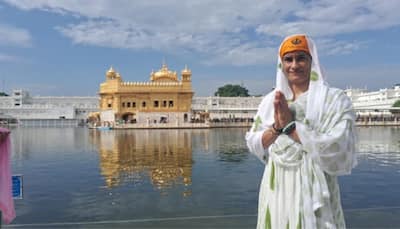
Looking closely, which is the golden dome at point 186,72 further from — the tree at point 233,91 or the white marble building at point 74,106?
the tree at point 233,91

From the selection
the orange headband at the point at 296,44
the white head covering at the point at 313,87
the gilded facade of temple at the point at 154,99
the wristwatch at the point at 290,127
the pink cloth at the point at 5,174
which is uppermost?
the gilded facade of temple at the point at 154,99

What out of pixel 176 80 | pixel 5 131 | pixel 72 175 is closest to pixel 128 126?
pixel 176 80

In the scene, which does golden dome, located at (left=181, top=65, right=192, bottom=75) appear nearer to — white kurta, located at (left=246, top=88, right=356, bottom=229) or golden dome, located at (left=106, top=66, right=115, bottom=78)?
golden dome, located at (left=106, top=66, right=115, bottom=78)

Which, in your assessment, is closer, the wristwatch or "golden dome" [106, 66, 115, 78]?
the wristwatch

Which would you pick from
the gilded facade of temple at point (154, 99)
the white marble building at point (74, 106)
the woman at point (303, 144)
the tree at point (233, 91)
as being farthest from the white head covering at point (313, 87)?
the tree at point (233, 91)

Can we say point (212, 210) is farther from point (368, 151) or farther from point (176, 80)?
point (176, 80)

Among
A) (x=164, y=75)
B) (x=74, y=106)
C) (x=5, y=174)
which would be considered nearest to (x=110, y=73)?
(x=164, y=75)

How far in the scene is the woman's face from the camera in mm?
1693

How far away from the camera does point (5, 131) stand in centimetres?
203

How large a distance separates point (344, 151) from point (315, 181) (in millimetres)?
170

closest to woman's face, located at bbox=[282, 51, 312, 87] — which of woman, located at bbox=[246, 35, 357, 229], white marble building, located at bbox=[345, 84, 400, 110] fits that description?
woman, located at bbox=[246, 35, 357, 229]

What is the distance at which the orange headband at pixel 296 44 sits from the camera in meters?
1.68

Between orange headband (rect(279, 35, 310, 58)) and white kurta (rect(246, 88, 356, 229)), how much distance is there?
198 millimetres

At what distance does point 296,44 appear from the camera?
1.69 meters
